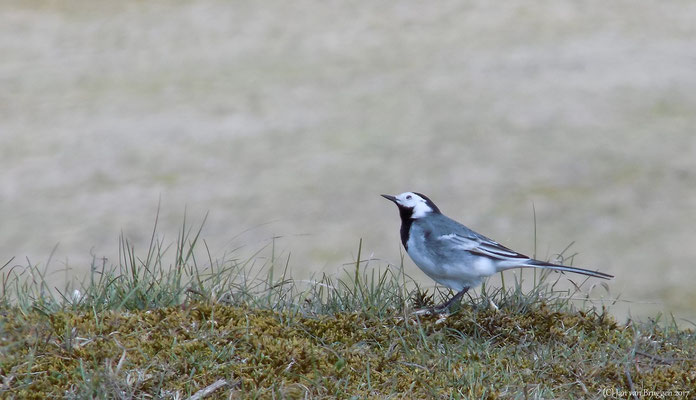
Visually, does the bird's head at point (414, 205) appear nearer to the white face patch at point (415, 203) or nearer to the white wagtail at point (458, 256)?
the white face patch at point (415, 203)

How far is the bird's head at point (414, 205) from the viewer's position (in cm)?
583

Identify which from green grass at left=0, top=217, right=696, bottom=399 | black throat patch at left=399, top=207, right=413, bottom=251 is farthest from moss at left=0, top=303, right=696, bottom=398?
black throat patch at left=399, top=207, right=413, bottom=251

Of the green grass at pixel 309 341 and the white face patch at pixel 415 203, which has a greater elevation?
the white face patch at pixel 415 203

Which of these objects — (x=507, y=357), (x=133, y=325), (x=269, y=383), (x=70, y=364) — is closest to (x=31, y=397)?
(x=70, y=364)

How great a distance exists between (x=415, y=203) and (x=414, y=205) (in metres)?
0.02

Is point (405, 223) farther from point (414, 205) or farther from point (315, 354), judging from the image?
→ point (315, 354)

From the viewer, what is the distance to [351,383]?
162 inches

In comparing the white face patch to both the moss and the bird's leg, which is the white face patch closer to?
the bird's leg

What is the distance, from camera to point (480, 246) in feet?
17.3

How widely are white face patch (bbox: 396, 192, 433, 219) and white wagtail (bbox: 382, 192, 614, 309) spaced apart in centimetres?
25

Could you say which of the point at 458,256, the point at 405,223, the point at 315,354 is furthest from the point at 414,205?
the point at 315,354

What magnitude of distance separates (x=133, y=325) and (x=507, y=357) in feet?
6.47

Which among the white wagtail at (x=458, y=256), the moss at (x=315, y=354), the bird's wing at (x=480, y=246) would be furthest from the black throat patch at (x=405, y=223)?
the moss at (x=315, y=354)

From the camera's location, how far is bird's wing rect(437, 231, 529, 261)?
5184mm
